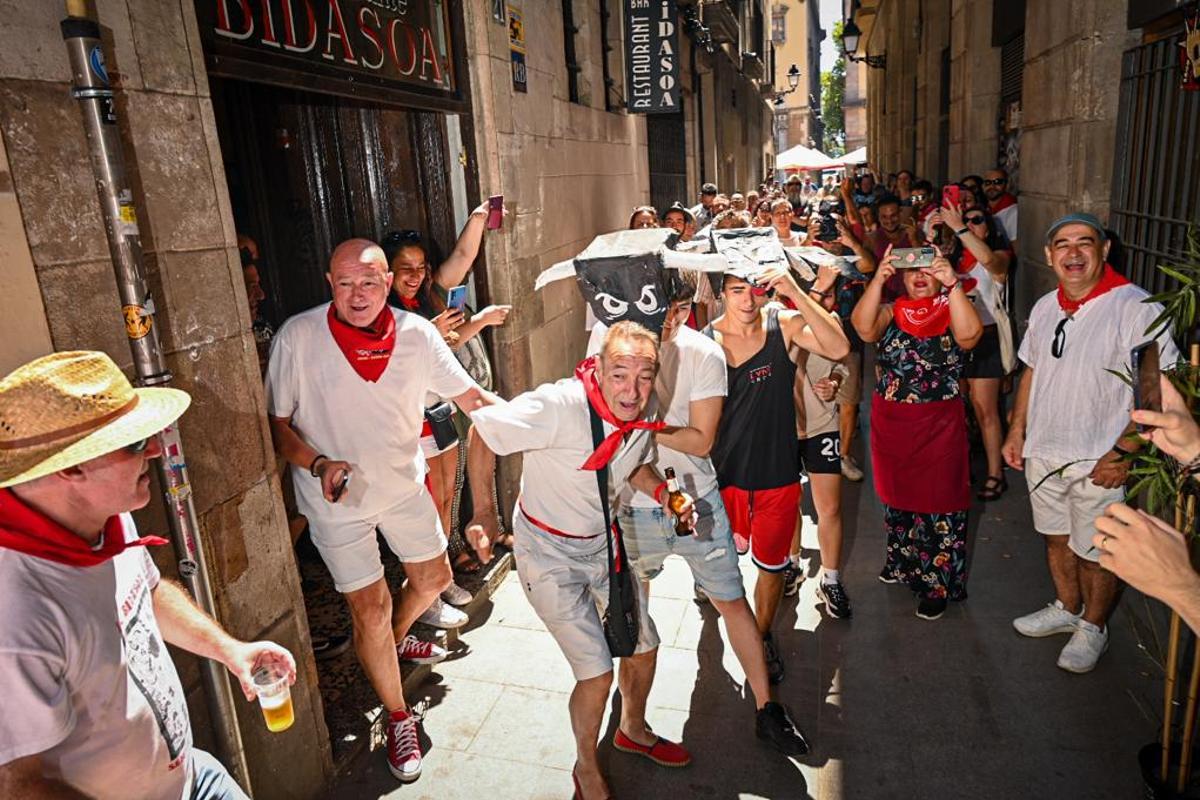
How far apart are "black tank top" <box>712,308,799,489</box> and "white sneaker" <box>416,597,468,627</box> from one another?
1870 mm

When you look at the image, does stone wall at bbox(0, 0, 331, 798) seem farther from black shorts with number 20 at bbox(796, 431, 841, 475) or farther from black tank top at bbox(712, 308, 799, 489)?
black shorts with number 20 at bbox(796, 431, 841, 475)

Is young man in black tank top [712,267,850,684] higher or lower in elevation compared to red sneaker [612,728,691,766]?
higher

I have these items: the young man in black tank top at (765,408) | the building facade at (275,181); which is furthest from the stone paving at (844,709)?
the building facade at (275,181)

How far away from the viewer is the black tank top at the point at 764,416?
400 cm

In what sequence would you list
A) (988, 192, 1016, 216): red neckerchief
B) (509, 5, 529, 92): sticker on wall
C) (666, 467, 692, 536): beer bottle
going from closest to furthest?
(666, 467, 692, 536): beer bottle → (509, 5, 529, 92): sticker on wall → (988, 192, 1016, 216): red neckerchief

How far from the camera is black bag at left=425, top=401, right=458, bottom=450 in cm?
465

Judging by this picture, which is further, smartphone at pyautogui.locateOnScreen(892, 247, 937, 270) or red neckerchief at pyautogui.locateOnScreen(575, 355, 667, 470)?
smartphone at pyautogui.locateOnScreen(892, 247, 937, 270)

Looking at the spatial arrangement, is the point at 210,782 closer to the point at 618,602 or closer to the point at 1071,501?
the point at 618,602

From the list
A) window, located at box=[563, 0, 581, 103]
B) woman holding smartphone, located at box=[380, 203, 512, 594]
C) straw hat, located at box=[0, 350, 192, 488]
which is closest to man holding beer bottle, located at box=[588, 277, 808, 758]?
woman holding smartphone, located at box=[380, 203, 512, 594]

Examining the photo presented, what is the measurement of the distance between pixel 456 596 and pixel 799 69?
55546 millimetres

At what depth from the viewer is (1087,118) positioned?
19.6ft

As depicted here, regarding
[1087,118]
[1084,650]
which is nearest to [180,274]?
[1084,650]

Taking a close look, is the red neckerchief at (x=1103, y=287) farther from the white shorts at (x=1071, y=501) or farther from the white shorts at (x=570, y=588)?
the white shorts at (x=570, y=588)

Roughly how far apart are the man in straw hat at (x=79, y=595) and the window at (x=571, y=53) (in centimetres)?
659
